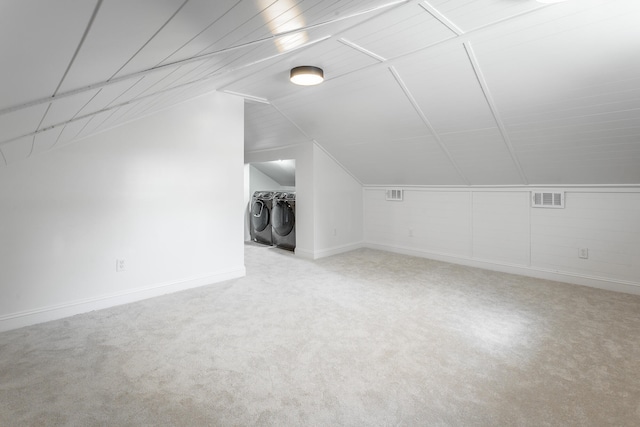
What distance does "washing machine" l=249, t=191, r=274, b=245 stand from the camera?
585 centimetres

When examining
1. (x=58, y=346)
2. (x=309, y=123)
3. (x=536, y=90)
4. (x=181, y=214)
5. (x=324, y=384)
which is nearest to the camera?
(x=324, y=384)

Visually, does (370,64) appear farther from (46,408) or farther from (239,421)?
(46,408)

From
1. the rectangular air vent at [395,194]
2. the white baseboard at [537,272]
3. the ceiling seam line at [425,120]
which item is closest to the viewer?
the ceiling seam line at [425,120]

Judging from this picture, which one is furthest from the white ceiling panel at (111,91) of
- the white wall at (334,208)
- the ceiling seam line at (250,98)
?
the white wall at (334,208)

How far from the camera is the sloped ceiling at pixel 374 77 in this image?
1.88 ft


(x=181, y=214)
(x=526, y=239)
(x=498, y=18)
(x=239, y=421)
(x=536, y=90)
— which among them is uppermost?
(x=498, y=18)

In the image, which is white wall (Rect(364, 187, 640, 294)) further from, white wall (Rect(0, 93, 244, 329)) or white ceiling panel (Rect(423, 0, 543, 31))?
white wall (Rect(0, 93, 244, 329))

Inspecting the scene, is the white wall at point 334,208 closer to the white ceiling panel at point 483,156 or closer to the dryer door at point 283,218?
the dryer door at point 283,218

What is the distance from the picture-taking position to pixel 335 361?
210cm

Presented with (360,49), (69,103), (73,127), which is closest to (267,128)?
(360,49)

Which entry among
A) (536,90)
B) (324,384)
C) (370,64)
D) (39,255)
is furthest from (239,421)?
(536,90)

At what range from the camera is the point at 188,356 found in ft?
7.09

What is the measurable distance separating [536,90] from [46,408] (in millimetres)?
3845

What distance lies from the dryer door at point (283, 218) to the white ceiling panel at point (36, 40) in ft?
15.6
